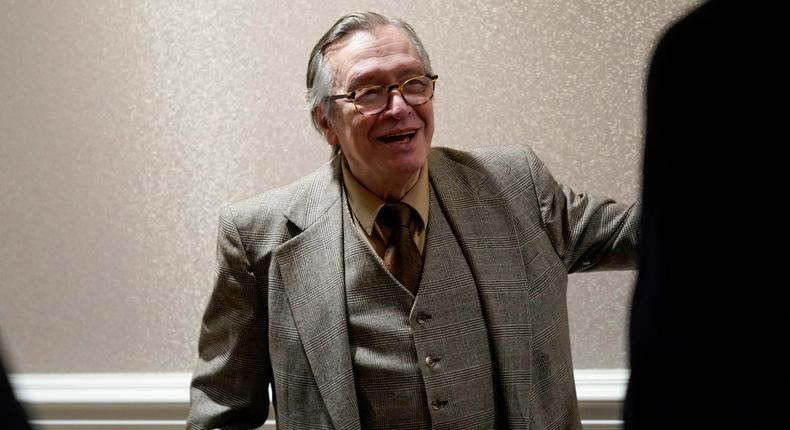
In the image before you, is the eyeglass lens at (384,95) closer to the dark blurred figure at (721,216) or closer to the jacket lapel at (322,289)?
the jacket lapel at (322,289)

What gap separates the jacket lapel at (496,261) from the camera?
1.55 metres

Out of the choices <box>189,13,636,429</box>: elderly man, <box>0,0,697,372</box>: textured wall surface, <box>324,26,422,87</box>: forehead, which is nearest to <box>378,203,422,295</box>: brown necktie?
<box>189,13,636,429</box>: elderly man

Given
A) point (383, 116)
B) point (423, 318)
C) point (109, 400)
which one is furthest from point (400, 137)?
point (109, 400)

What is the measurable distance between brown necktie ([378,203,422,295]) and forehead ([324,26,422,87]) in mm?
216

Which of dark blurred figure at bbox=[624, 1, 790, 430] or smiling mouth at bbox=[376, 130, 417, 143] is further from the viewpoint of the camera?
smiling mouth at bbox=[376, 130, 417, 143]

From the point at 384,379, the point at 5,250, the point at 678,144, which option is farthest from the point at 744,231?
the point at 5,250

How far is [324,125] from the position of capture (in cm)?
172

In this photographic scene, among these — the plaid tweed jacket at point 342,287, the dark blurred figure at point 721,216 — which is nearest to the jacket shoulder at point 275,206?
the plaid tweed jacket at point 342,287

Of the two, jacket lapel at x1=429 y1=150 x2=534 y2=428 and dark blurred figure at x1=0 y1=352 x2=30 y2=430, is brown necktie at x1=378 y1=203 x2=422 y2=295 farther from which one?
dark blurred figure at x1=0 y1=352 x2=30 y2=430

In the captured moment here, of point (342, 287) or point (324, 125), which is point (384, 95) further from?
point (342, 287)

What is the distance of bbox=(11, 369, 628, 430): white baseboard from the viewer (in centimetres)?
240

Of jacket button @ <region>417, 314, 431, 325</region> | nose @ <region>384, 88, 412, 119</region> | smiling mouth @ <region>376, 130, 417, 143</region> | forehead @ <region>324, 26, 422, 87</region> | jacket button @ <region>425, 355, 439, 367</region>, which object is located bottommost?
jacket button @ <region>425, 355, 439, 367</region>

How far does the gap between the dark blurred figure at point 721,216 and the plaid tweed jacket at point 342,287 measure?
1.00m

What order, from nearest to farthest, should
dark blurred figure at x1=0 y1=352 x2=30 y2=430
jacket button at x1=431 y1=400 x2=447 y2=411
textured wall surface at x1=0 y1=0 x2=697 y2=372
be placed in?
dark blurred figure at x1=0 y1=352 x2=30 y2=430, jacket button at x1=431 y1=400 x2=447 y2=411, textured wall surface at x1=0 y1=0 x2=697 y2=372
